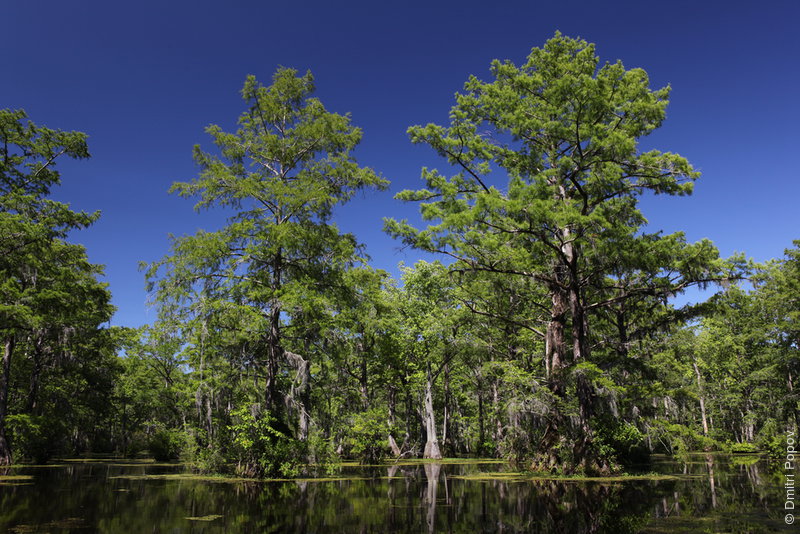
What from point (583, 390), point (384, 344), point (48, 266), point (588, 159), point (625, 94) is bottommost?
point (583, 390)

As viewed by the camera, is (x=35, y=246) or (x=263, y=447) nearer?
(x=263, y=447)

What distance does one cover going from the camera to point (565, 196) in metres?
18.4

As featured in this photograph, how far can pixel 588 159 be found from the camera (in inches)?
632

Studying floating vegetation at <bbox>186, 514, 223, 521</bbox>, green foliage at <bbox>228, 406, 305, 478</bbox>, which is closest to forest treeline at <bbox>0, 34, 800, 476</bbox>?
green foliage at <bbox>228, 406, 305, 478</bbox>

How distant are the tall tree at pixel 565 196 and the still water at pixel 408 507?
13.8ft

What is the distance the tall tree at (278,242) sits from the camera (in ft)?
54.4

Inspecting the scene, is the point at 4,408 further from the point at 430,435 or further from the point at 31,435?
the point at 430,435

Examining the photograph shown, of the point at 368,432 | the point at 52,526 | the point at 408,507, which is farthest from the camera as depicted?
the point at 368,432

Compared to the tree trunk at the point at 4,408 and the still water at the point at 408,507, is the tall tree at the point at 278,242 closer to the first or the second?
the still water at the point at 408,507

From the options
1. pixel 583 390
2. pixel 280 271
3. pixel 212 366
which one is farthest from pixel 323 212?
pixel 583 390

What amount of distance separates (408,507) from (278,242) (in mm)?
10172

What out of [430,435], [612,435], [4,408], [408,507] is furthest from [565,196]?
[4,408]

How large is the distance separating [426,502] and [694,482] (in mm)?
8882

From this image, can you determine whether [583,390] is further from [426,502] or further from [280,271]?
[280,271]
